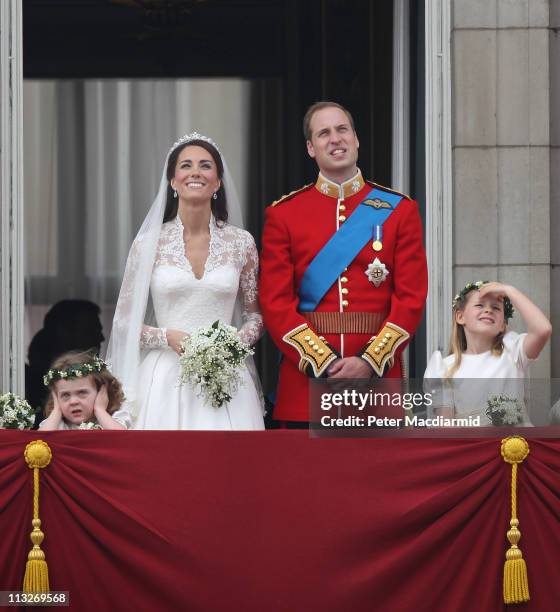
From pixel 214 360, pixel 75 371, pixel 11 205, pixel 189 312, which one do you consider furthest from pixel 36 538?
pixel 11 205

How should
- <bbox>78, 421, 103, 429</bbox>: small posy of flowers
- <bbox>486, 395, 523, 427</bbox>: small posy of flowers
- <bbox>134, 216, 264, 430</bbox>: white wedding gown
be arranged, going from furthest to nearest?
1. <bbox>134, 216, 264, 430</bbox>: white wedding gown
2. <bbox>78, 421, 103, 429</bbox>: small posy of flowers
3. <bbox>486, 395, 523, 427</bbox>: small posy of flowers

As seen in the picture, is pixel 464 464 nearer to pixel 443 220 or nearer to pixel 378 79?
pixel 443 220

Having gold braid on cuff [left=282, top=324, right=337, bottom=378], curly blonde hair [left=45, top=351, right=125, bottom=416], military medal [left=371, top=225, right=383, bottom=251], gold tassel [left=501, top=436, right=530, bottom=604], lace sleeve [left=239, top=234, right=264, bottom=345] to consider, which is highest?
military medal [left=371, top=225, right=383, bottom=251]

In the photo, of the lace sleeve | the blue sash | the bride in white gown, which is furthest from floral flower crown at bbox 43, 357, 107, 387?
the blue sash

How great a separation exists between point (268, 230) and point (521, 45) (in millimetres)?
1974

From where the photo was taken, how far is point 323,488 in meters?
6.90

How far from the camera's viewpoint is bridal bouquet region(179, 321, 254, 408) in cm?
746

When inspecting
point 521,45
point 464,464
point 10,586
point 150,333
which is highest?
point 521,45

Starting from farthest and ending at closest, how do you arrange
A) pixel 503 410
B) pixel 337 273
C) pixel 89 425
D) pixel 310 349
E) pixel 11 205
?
pixel 11 205 → pixel 337 273 → pixel 310 349 → pixel 89 425 → pixel 503 410

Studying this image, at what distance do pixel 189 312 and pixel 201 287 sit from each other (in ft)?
0.41

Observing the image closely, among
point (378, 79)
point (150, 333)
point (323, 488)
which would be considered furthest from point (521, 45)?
point (323, 488)

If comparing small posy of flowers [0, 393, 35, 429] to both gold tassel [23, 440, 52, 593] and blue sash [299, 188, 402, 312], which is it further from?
blue sash [299, 188, 402, 312]

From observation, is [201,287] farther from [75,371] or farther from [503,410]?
[503,410]

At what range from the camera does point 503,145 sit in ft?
29.9
